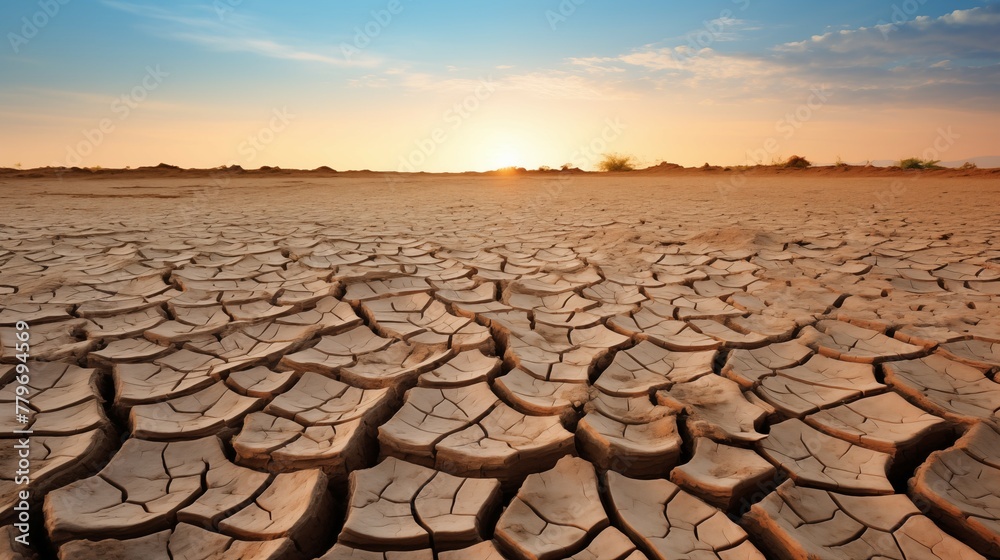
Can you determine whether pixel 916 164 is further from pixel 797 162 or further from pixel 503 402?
pixel 503 402

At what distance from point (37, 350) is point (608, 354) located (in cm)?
214

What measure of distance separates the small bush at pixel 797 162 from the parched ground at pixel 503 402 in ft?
39.1

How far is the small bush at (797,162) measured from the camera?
564 inches

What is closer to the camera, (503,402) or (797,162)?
(503,402)

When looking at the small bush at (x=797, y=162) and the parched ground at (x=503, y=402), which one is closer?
the parched ground at (x=503, y=402)

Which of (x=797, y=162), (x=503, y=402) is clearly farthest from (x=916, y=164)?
(x=503, y=402)

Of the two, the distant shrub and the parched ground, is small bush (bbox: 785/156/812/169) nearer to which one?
the distant shrub

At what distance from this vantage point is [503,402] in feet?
5.89

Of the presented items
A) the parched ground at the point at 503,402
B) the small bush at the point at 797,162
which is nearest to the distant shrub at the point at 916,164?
the small bush at the point at 797,162

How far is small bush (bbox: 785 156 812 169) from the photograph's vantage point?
14.3m

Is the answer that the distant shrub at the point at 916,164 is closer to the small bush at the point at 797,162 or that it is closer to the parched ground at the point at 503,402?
the small bush at the point at 797,162

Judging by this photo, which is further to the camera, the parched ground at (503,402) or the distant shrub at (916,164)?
the distant shrub at (916,164)

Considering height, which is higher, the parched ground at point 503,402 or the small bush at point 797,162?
the small bush at point 797,162

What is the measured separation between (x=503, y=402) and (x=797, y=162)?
50.2ft
